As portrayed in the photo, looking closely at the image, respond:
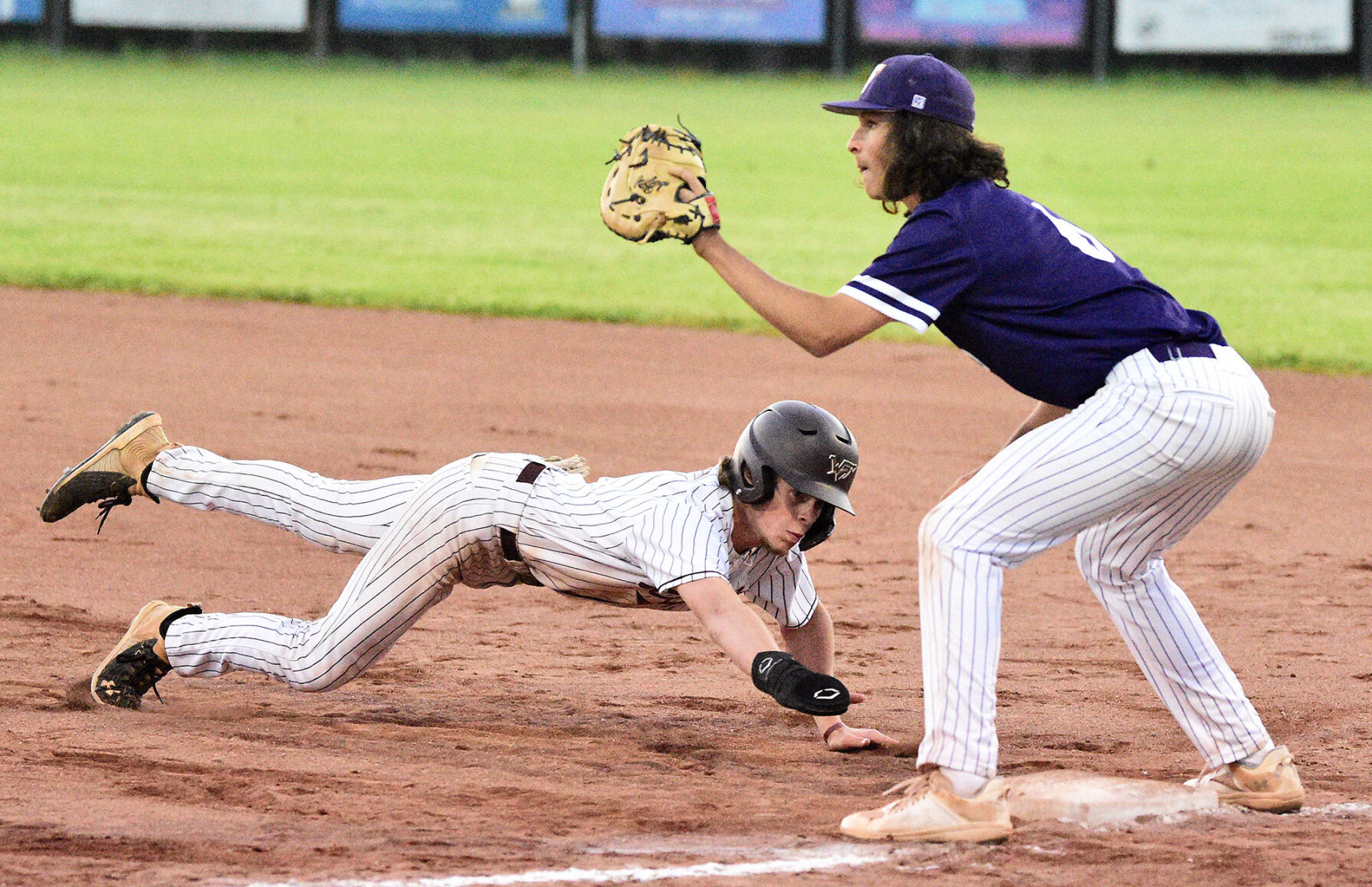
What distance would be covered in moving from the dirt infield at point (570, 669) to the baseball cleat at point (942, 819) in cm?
5

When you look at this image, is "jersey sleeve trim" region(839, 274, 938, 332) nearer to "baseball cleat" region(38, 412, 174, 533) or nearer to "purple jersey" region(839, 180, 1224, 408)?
"purple jersey" region(839, 180, 1224, 408)

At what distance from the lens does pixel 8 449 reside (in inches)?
282

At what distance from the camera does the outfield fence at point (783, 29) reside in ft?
86.8

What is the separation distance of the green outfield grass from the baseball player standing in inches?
268

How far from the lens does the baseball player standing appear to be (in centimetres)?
343

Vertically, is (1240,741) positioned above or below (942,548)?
below

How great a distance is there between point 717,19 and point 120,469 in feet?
76.7

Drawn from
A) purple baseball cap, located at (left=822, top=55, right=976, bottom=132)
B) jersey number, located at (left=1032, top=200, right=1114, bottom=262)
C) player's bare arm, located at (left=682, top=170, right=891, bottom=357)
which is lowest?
player's bare arm, located at (left=682, top=170, right=891, bottom=357)

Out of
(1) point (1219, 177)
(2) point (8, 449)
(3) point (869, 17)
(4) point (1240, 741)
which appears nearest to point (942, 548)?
(4) point (1240, 741)

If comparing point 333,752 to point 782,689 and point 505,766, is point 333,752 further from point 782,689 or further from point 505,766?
point 782,689

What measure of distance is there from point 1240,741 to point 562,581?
61.5 inches

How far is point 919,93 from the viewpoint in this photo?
356 cm

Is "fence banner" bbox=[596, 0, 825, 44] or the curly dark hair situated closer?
the curly dark hair

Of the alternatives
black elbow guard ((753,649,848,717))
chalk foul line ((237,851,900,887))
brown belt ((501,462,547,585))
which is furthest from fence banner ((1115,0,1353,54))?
chalk foul line ((237,851,900,887))
